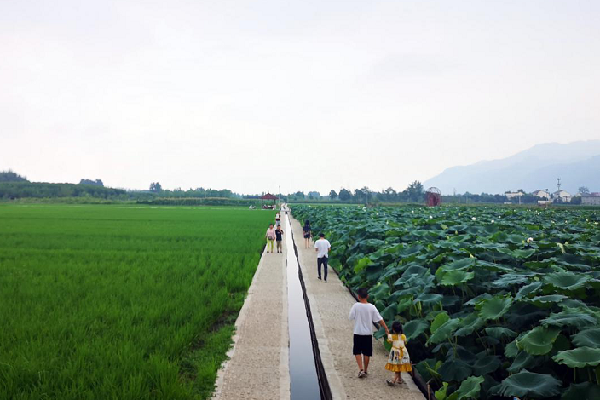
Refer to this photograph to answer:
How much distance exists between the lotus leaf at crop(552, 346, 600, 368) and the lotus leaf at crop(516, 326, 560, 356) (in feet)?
0.86

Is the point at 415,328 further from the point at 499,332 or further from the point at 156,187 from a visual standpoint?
the point at 156,187

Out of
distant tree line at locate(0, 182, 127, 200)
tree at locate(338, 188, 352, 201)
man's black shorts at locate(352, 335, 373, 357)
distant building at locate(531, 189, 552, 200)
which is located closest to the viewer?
man's black shorts at locate(352, 335, 373, 357)

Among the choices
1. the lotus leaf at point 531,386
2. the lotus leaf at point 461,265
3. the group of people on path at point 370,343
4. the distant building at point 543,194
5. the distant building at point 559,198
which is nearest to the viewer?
the lotus leaf at point 531,386

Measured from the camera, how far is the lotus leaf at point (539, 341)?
3.94m

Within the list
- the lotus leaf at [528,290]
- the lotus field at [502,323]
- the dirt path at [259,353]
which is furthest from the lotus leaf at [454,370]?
the dirt path at [259,353]

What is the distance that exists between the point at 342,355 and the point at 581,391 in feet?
11.6

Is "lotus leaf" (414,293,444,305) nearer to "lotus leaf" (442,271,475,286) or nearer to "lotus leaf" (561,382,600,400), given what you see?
"lotus leaf" (442,271,475,286)

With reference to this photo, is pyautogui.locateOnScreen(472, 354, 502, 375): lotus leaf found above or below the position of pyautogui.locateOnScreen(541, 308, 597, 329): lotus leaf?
below

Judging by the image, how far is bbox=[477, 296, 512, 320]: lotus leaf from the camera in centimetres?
487

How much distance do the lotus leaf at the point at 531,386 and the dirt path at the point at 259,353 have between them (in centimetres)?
264

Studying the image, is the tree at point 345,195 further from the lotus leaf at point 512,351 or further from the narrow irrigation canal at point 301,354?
the lotus leaf at point 512,351

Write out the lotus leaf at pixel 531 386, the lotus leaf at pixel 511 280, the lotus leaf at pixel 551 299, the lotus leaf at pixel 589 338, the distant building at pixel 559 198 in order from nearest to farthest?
the lotus leaf at pixel 531 386, the lotus leaf at pixel 589 338, the lotus leaf at pixel 551 299, the lotus leaf at pixel 511 280, the distant building at pixel 559 198

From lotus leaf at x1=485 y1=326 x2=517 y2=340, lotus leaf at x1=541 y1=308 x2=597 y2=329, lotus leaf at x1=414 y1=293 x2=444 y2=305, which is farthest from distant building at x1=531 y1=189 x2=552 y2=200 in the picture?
lotus leaf at x1=541 y1=308 x2=597 y2=329

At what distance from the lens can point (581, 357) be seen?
140 inches
